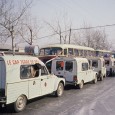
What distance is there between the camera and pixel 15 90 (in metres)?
8.73

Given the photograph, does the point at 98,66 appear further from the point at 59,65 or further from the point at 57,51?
the point at 59,65

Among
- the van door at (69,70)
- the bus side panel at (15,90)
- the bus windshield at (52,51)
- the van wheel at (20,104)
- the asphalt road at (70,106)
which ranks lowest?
the asphalt road at (70,106)

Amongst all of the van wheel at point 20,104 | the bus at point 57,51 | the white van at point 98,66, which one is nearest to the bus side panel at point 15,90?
the van wheel at point 20,104

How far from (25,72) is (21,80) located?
0.53 m

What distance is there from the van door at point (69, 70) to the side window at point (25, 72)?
5199mm

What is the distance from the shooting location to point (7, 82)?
27.7ft

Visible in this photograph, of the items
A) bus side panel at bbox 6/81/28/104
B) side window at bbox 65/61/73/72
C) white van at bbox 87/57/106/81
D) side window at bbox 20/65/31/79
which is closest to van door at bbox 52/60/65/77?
side window at bbox 65/61/73/72

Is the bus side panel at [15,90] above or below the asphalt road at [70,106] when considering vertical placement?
above

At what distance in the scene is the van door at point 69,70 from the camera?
14598 millimetres

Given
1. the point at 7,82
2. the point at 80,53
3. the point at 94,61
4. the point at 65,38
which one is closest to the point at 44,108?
the point at 7,82

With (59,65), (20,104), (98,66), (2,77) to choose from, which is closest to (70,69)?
(59,65)

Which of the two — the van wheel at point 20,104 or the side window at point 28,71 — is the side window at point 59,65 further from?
the van wheel at point 20,104

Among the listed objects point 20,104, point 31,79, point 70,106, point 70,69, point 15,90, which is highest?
point 70,69

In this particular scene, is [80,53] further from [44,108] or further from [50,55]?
[44,108]
